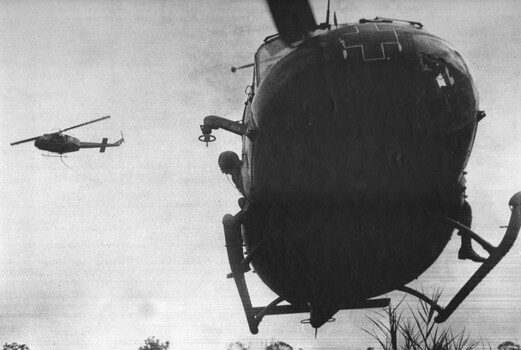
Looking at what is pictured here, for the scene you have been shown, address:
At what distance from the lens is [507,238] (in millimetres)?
5480

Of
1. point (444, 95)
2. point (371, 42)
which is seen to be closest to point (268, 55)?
point (371, 42)

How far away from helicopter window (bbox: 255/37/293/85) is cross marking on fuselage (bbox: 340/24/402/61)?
3.59 feet

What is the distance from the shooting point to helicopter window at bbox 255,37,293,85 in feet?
17.8

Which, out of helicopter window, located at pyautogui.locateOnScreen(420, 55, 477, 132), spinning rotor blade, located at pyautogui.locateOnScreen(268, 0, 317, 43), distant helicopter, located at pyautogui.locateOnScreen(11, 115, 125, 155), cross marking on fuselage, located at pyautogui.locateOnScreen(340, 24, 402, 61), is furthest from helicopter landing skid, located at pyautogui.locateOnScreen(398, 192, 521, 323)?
distant helicopter, located at pyautogui.locateOnScreen(11, 115, 125, 155)

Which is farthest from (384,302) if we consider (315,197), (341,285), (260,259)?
(315,197)

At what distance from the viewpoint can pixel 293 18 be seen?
4.96 m

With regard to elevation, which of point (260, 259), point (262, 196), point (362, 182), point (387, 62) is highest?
point (387, 62)

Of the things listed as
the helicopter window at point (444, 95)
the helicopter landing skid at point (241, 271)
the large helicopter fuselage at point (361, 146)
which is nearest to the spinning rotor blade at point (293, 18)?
the large helicopter fuselage at point (361, 146)

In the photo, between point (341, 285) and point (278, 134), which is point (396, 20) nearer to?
point (278, 134)

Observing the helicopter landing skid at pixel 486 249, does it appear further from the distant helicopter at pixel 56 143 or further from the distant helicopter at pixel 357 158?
the distant helicopter at pixel 56 143

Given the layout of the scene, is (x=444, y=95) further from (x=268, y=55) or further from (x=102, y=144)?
(x=102, y=144)

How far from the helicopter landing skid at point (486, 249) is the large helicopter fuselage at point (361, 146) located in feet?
1.09

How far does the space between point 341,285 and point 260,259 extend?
110 cm

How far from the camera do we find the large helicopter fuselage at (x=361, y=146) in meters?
4.10
